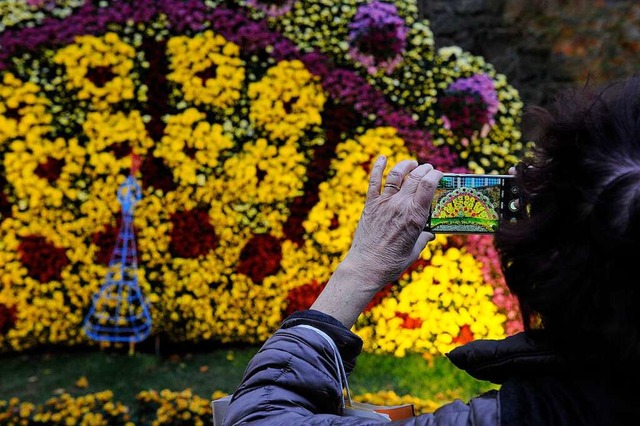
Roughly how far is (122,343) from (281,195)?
55.1 inches

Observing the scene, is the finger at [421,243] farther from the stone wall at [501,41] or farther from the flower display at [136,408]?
the stone wall at [501,41]

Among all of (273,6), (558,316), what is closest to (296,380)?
(558,316)

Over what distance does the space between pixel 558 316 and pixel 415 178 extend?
→ 433mm

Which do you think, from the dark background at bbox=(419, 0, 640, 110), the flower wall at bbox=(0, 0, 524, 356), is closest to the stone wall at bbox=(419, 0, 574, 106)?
the dark background at bbox=(419, 0, 640, 110)

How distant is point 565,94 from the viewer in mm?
1155

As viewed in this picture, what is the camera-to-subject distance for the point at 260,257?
4441 mm

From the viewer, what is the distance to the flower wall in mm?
4457

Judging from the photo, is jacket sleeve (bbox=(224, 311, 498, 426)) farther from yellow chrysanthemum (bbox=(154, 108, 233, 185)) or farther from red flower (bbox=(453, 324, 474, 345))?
yellow chrysanthemum (bbox=(154, 108, 233, 185))

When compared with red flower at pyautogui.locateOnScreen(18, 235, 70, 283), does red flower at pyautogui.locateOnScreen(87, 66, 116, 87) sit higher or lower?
higher

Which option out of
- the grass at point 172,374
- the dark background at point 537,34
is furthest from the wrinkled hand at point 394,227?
the dark background at point 537,34

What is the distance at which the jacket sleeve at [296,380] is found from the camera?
1094 millimetres

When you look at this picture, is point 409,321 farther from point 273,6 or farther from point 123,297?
point 273,6

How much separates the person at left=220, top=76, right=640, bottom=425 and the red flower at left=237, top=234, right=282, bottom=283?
10.6 feet

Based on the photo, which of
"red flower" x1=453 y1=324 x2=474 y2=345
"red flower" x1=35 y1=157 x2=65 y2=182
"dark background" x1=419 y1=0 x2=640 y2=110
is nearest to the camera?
"red flower" x1=453 y1=324 x2=474 y2=345
